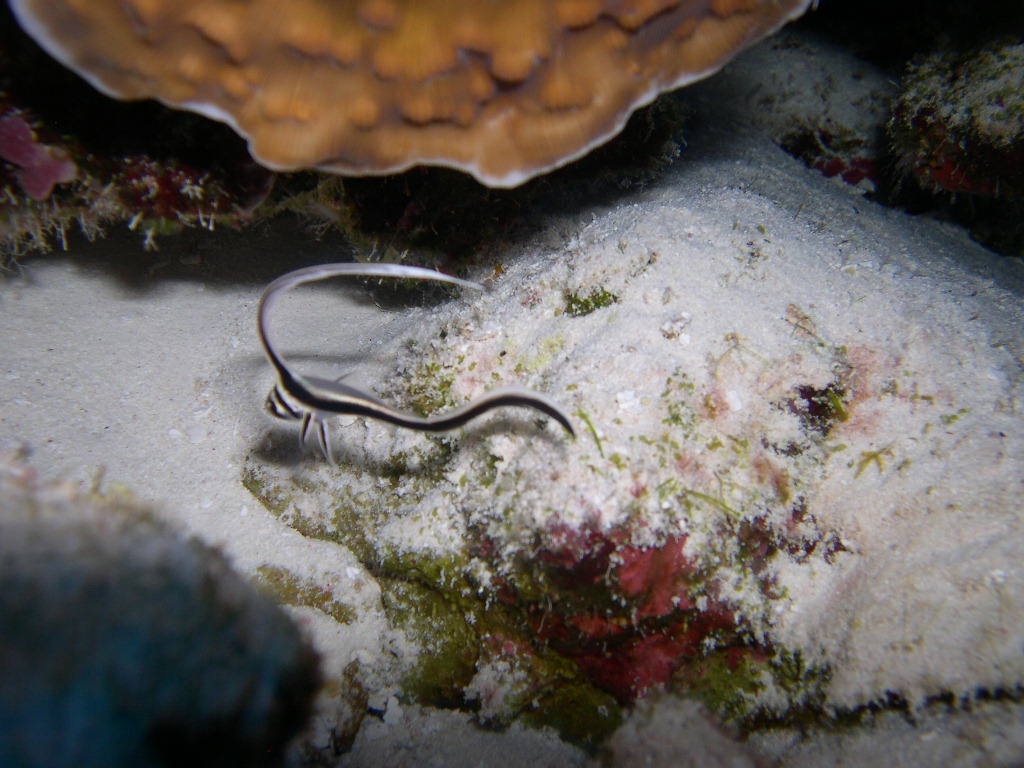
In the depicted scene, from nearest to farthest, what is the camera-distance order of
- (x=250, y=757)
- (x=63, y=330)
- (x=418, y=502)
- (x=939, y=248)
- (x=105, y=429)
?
(x=250, y=757) → (x=418, y=502) → (x=105, y=429) → (x=63, y=330) → (x=939, y=248)

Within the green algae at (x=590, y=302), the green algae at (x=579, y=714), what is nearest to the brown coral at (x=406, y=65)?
the green algae at (x=590, y=302)

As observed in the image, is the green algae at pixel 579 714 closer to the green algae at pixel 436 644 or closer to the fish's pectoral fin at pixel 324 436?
the green algae at pixel 436 644

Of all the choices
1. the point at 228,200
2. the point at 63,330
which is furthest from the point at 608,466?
the point at 63,330

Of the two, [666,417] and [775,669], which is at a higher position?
[666,417]

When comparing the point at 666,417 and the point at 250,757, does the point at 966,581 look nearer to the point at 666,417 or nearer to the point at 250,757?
the point at 666,417

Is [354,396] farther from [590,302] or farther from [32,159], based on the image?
[32,159]

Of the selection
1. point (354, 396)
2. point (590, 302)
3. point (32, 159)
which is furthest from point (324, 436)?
point (32, 159)
